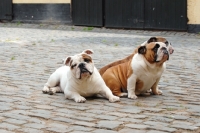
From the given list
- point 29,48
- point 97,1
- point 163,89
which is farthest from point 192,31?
point 163,89

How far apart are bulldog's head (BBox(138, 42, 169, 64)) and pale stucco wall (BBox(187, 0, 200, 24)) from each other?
12069 millimetres

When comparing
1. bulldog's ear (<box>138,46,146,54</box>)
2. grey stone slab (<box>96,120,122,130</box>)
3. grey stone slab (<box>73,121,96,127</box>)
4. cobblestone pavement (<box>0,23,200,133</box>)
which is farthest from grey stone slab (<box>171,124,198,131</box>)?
bulldog's ear (<box>138,46,146,54</box>)

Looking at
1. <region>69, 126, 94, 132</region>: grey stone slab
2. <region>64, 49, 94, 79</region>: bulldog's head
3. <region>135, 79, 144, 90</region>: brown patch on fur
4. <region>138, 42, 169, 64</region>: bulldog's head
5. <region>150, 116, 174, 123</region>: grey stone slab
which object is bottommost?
<region>150, 116, 174, 123</region>: grey stone slab

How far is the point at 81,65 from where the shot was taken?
6426 mm

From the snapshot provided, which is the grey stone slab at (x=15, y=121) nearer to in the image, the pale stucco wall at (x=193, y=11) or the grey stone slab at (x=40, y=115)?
the grey stone slab at (x=40, y=115)

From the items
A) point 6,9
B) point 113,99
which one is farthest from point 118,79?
point 6,9

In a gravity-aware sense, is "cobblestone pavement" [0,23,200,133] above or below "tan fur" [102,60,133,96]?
below

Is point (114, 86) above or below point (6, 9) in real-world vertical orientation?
above

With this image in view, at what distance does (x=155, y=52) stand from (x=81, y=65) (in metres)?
1.04

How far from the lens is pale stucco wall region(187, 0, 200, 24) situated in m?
18.2

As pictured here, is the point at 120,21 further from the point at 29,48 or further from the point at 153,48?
the point at 153,48

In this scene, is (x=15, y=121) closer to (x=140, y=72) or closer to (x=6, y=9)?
(x=140, y=72)

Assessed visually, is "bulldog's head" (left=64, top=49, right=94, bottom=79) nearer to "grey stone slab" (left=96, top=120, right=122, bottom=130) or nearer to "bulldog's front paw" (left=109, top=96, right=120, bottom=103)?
"bulldog's front paw" (left=109, top=96, right=120, bottom=103)

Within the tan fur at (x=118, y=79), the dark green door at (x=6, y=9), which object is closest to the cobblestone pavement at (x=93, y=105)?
the tan fur at (x=118, y=79)
